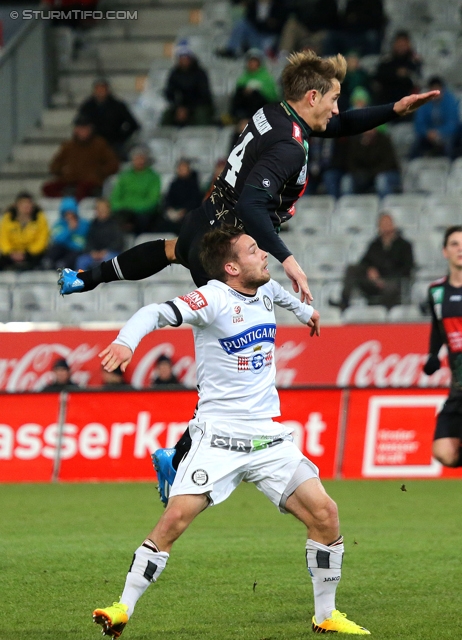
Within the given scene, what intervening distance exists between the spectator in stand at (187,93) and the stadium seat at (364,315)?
20.6 feet

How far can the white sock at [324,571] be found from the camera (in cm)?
626

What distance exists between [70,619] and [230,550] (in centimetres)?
271

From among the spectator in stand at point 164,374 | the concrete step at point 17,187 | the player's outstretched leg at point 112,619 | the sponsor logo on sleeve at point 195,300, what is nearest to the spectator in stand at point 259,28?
the concrete step at point 17,187

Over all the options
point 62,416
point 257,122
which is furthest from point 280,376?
point 257,122

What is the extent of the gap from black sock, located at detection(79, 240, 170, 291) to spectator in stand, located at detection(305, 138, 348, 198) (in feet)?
37.1

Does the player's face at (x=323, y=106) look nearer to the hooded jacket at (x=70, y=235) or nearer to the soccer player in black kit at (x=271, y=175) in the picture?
the soccer player in black kit at (x=271, y=175)

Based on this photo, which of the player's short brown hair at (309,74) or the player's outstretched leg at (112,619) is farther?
the player's short brown hair at (309,74)

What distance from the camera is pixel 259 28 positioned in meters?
20.7

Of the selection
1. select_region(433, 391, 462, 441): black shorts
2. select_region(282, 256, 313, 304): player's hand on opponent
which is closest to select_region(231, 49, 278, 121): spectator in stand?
select_region(433, 391, 462, 441): black shorts

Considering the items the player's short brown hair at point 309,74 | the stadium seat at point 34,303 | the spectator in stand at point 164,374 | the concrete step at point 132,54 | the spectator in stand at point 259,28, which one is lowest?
the spectator in stand at point 164,374

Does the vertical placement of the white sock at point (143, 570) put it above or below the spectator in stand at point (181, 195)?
below

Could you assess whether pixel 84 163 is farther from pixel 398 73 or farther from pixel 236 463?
pixel 236 463

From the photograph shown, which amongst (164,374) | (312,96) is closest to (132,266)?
(312,96)

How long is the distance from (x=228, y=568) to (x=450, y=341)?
2.67 m
